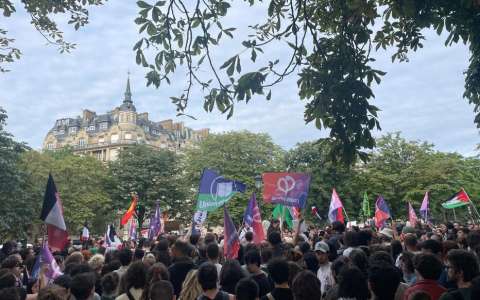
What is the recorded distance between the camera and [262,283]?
6.09 m

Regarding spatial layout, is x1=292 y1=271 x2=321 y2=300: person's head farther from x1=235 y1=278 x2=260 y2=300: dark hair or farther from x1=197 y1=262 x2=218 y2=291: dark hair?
x1=197 y1=262 x2=218 y2=291: dark hair

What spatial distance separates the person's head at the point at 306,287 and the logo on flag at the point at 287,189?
21.8 ft

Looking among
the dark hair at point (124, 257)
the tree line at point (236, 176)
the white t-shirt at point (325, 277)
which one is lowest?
the white t-shirt at point (325, 277)

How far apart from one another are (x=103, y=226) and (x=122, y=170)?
8627mm

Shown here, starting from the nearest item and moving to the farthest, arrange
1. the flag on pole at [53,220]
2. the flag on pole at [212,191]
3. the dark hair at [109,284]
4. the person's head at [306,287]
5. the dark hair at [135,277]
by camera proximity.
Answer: the person's head at [306,287]
the dark hair at [135,277]
the dark hair at [109,284]
the flag on pole at [53,220]
the flag on pole at [212,191]

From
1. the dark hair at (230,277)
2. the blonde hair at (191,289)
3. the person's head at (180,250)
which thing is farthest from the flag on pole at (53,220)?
the dark hair at (230,277)

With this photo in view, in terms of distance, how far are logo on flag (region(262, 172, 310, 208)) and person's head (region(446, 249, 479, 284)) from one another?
20.5ft

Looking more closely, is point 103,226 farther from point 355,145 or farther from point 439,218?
point 355,145

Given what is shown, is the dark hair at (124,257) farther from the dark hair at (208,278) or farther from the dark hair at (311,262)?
the dark hair at (311,262)

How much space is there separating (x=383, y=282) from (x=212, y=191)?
6539mm

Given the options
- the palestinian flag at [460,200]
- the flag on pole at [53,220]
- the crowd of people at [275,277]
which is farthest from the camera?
the palestinian flag at [460,200]

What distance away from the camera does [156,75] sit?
5.89 metres

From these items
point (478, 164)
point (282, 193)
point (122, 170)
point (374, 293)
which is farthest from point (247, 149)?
point (374, 293)

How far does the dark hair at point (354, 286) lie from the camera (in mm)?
4652
